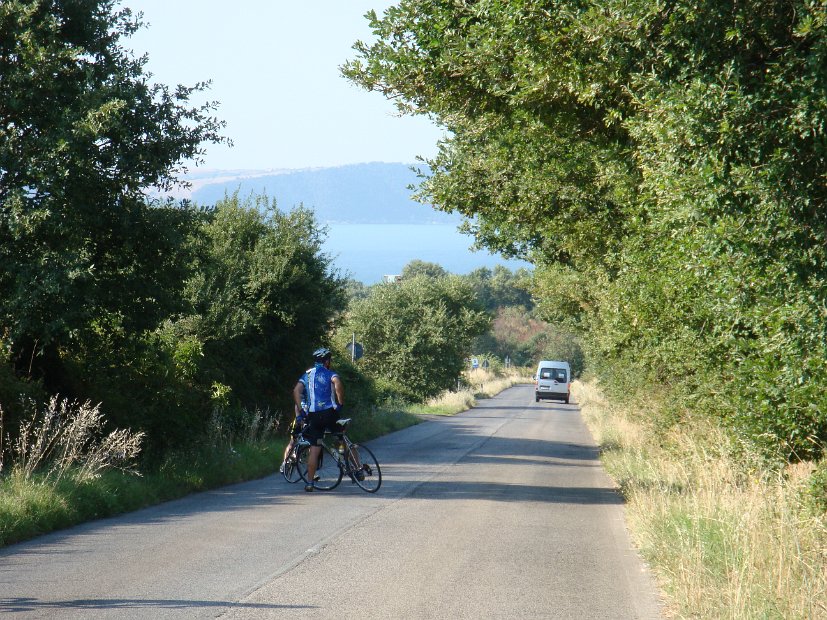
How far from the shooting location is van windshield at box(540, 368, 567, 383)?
209 ft

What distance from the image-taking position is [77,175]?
13.2m

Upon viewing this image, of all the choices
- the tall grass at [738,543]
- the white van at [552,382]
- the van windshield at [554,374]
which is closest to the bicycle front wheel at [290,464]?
the tall grass at [738,543]

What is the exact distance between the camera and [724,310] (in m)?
8.83

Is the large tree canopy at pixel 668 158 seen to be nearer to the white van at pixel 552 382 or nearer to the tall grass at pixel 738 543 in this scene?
the tall grass at pixel 738 543

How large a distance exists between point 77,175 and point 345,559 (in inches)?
281

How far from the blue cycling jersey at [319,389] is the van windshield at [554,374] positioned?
5055 centimetres

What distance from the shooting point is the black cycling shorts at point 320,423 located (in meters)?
14.1

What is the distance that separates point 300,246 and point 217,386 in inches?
194

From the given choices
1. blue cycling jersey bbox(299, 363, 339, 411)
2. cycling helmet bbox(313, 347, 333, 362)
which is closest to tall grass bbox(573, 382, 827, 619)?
blue cycling jersey bbox(299, 363, 339, 411)

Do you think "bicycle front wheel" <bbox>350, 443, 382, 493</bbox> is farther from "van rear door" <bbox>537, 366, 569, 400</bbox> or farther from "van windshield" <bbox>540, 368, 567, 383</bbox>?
"van windshield" <bbox>540, 368, 567, 383</bbox>

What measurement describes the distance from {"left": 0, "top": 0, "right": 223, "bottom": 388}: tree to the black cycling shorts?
291 cm

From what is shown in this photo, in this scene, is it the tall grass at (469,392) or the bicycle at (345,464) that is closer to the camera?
the bicycle at (345,464)

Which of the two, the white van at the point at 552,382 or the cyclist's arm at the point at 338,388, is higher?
the white van at the point at 552,382

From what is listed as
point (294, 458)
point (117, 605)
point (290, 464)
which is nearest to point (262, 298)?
point (290, 464)
